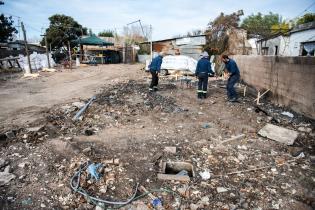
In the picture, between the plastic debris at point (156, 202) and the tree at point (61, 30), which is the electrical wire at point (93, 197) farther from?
the tree at point (61, 30)

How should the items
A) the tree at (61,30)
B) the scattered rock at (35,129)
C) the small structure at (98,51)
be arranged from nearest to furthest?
the scattered rock at (35,129) → the small structure at (98,51) → the tree at (61,30)

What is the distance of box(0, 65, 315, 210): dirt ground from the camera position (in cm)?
307

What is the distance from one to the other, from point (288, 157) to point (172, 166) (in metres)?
2.04

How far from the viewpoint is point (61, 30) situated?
27219mm

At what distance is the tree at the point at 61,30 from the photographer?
27.0 m

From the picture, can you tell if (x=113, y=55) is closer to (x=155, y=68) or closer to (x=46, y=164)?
(x=155, y=68)

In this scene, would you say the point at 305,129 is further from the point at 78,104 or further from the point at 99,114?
the point at 78,104

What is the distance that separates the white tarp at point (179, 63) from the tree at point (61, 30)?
17.1 metres

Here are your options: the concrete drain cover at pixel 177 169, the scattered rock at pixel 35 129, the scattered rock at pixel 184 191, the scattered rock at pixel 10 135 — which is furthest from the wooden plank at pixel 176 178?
the scattered rock at pixel 10 135

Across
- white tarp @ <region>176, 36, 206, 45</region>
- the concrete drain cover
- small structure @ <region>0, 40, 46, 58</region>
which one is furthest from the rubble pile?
small structure @ <region>0, 40, 46, 58</region>

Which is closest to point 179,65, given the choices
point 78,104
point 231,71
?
point 231,71

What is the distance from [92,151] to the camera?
415cm

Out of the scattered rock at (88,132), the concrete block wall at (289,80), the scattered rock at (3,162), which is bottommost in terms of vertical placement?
the scattered rock at (3,162)

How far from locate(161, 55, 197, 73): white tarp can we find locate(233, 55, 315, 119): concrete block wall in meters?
5.88
